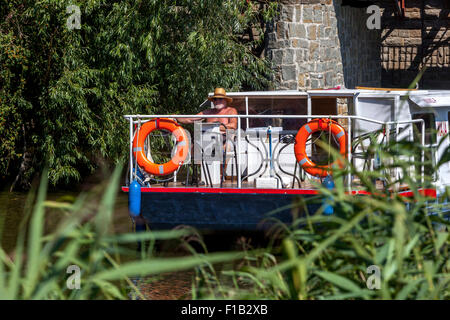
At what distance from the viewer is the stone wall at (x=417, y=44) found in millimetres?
21016

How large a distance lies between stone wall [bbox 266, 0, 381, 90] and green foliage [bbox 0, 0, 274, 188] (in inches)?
41.5

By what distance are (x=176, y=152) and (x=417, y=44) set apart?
14.4 meters

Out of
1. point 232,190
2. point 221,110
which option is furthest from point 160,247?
point 221,110

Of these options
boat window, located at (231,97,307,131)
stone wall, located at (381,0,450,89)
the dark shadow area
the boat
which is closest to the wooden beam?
stone wall, located at (381,0,450,89)

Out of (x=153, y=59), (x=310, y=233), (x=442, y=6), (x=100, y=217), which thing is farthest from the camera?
(x=442, y=6)

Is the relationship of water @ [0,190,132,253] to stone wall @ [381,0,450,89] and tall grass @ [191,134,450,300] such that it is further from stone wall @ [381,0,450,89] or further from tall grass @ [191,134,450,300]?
stone wall @ [381,0,450,89]

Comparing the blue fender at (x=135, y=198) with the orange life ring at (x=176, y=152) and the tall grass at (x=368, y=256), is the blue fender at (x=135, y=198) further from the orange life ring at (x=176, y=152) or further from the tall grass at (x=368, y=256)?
the tall grass at (x=368, y=256)

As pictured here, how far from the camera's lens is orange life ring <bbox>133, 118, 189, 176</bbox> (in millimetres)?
8516

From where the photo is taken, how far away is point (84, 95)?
42.5 feet

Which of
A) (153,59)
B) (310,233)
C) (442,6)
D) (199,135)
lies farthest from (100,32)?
(442,6)

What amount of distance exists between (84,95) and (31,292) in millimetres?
10134

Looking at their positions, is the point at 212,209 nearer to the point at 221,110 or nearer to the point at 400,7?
the point at 221,110

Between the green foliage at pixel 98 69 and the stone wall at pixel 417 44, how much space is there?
868 centimetres

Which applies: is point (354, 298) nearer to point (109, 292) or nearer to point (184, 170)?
point (109, 292)
